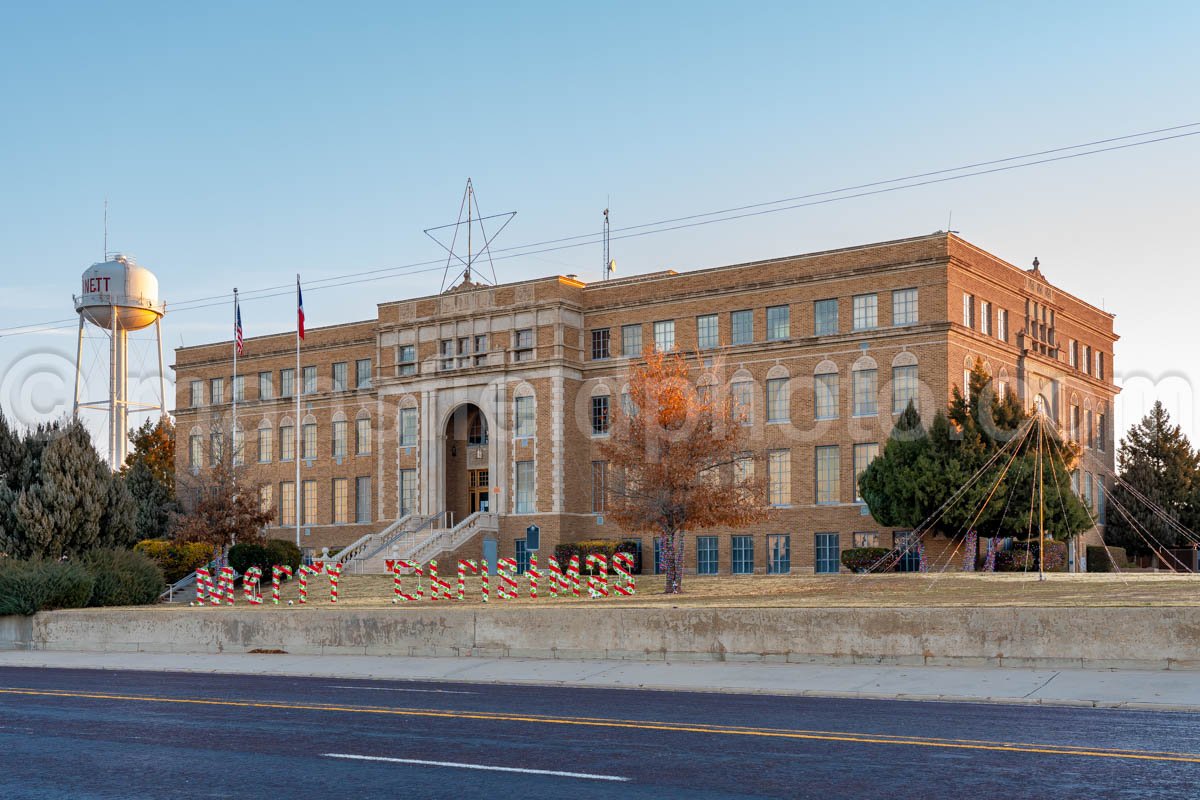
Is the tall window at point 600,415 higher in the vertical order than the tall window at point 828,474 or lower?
higher

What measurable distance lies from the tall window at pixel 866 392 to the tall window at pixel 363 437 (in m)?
27.7

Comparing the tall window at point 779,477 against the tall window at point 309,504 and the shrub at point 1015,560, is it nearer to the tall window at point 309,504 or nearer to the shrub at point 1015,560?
the shrub at point 1015,560

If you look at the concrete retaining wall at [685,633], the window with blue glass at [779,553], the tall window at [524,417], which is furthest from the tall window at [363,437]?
the concrete retaining wall at [685,633]

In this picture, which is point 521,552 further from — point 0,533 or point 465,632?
point 465,632

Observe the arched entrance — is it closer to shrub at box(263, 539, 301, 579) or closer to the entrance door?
the entrance door

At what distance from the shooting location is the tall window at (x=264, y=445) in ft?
243

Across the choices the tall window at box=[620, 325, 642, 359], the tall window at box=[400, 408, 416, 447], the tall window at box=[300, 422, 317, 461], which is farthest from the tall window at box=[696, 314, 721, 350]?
the tall window at box=[300, 422, 317, 461]

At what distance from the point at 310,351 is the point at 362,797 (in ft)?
211

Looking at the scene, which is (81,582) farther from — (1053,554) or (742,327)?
(1053,554)

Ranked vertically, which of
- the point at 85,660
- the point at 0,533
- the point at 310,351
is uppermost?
the point at 310,351

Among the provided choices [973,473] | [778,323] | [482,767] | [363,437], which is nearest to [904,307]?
[778,323]

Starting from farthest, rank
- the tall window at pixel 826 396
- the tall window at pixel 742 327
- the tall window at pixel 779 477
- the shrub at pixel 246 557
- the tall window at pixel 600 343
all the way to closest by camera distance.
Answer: the tall window at pixel 600 343
the tall window at pixel 742 327
the tall window at pixel 779 477
the tall window at pixel 826 396
the shrub at pixel 246 557

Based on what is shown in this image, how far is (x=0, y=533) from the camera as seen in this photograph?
37531 millimetres

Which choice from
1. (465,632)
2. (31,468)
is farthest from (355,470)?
(465,632)
